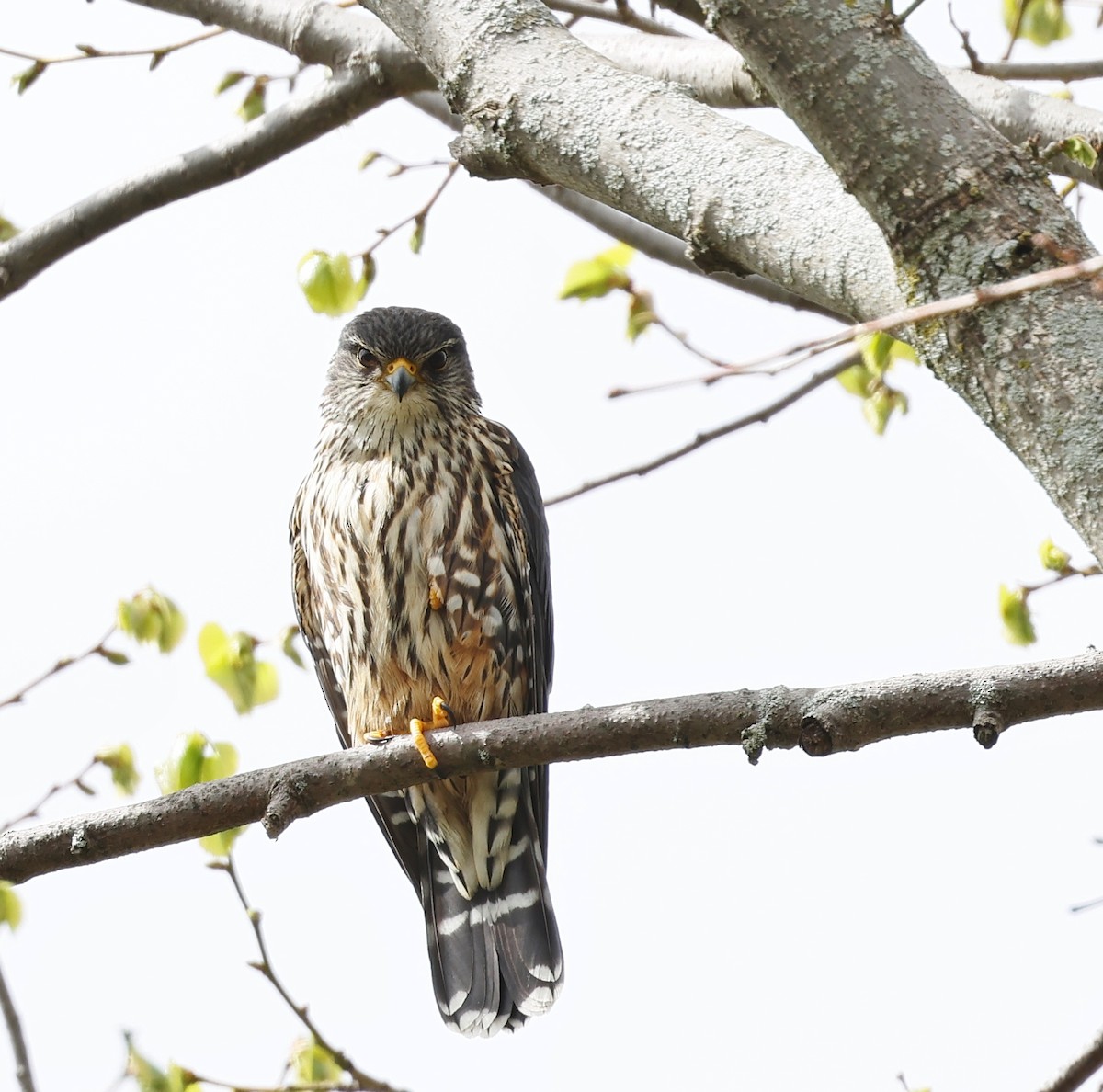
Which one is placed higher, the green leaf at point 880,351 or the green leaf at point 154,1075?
the green leaf at point 880,351

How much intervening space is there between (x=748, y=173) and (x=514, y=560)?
6.65ft

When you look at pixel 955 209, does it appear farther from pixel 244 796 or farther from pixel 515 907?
pixel 515 907

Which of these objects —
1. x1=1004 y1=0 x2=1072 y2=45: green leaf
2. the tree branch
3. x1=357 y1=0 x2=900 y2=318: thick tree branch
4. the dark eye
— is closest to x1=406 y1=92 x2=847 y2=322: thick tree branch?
the tree branch

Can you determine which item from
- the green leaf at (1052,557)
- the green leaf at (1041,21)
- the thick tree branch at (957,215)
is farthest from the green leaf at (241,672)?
the green leaf at (1041,21)

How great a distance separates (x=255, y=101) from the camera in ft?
12.7

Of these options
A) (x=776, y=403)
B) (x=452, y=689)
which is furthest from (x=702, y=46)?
(x=452, y=689)

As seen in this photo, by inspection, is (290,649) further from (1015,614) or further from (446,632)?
(1015,614)

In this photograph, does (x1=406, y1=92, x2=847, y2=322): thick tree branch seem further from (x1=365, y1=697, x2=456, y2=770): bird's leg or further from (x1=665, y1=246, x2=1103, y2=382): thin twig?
(x1=665, y1=246, x2=1103, y2=382): thin twig

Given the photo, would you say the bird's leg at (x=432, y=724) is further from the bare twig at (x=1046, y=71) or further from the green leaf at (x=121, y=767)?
the bare twig at (x=1046, y=71)

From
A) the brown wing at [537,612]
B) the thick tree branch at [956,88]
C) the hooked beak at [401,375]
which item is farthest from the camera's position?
the hooked beak at [401,375]

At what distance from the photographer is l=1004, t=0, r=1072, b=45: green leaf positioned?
3.67 m

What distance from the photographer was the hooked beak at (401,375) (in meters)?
4.20

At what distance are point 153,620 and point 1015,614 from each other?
2.23 meters

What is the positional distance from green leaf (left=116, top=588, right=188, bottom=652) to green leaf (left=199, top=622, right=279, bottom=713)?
0.15 meters
